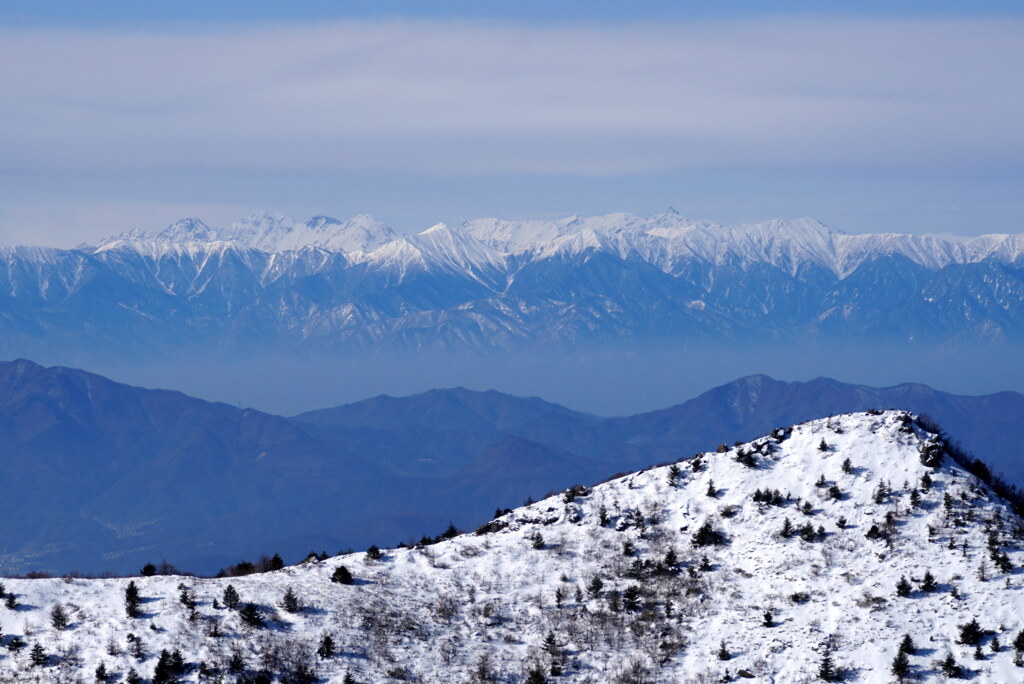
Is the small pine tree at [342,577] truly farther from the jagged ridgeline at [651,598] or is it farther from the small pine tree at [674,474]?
the small pine tree at [674,474]

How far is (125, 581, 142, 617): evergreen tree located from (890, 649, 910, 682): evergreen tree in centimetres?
2913

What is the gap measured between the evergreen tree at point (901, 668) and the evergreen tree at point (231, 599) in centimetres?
2583

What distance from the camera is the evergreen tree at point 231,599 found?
41.8 meters

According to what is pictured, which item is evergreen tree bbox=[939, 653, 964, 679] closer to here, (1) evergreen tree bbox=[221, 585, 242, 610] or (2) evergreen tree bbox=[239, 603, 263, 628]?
(2) evergreen tree bbox=[239, 603, 263, 628]

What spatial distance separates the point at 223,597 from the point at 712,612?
20.8 meters

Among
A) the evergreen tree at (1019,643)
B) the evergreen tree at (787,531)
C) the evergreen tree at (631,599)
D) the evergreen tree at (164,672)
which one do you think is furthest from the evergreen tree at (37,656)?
the evergreen tree at (1019,643)

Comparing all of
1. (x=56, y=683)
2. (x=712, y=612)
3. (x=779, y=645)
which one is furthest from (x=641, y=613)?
(x=56, y=683)

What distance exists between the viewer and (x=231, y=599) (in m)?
42.0

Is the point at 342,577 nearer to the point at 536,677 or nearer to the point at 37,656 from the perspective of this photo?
the point at 536,677

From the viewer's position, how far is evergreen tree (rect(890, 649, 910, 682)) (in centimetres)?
3769

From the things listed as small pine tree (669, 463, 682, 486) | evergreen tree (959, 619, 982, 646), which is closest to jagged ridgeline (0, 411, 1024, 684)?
evergreen tree (959, 619, 982, 646)

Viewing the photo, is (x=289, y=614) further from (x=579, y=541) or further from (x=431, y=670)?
(x=579, y=541)

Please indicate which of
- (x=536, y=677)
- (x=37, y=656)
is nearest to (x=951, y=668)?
(x=536, y=677)

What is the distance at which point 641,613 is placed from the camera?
4503cm
